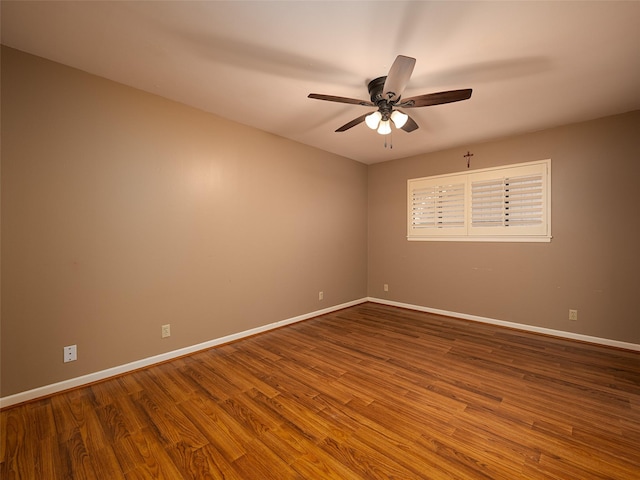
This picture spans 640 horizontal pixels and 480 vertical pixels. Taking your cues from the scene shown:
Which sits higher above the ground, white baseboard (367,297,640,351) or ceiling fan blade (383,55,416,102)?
ceiling fan blade (383,55,416,102)

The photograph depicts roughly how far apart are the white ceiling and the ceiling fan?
0.22 meters

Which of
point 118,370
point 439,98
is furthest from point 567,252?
point 118,370

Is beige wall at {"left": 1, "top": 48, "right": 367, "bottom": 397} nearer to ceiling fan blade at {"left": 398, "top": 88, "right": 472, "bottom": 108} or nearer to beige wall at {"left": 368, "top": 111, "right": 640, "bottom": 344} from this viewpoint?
ceiling fan blade at {"left": 398, "top": 88, "right": 472, "bottom": 108}

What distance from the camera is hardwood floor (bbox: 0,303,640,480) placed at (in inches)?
58.2

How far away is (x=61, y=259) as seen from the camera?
7.08 ft

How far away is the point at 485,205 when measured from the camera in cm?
389

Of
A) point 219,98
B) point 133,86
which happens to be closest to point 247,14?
point 219,98

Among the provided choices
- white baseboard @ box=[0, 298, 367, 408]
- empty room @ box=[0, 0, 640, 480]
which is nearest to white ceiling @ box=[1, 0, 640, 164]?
empty room @ box=[0, 0, 640, 480]

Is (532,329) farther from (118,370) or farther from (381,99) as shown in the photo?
(118,370)

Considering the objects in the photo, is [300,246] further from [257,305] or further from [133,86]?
[133,86]

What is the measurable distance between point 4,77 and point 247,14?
180cm

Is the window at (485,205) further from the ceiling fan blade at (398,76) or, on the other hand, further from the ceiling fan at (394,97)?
the ceiling fan blade at (398,76)

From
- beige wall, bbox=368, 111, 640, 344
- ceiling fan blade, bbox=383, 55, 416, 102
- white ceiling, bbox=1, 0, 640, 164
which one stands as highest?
white ceiling, bbox=1, 0, 640, 164

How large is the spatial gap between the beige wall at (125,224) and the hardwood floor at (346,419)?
0.45 m
